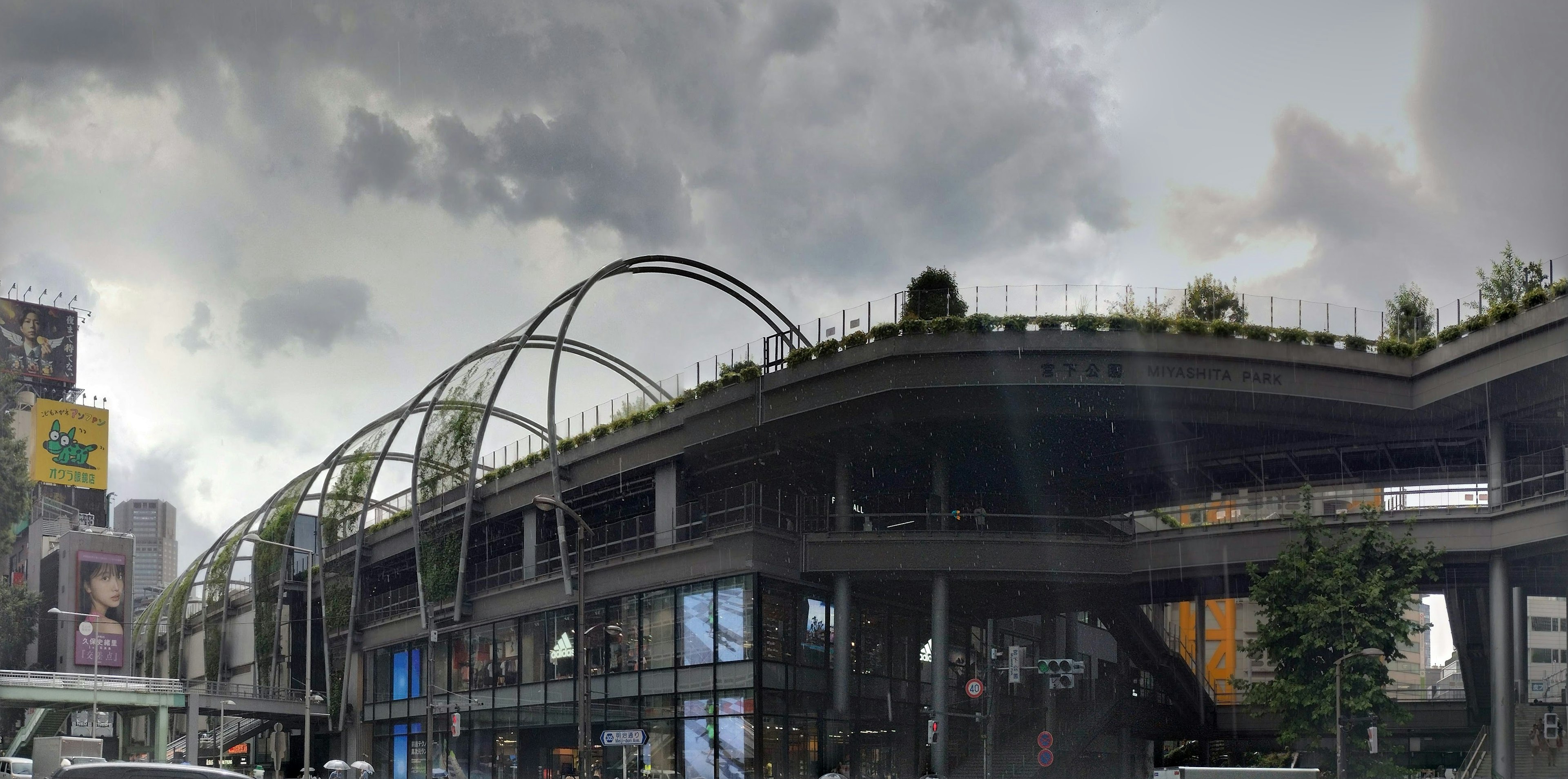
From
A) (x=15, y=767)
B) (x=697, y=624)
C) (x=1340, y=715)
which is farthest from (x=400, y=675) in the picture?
(x=1340, y=715)

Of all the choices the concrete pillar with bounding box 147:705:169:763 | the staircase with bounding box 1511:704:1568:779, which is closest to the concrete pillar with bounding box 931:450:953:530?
the staircase with bounding box 1511:704:1568:779

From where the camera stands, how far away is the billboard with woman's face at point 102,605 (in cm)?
11744

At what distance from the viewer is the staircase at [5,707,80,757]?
263ft

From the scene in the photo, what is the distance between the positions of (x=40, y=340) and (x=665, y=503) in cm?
11178

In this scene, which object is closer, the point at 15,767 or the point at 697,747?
the point at 15,767

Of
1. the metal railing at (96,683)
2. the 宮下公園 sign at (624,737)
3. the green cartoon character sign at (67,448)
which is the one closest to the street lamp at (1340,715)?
the 宮下公園 sign at (624,737)

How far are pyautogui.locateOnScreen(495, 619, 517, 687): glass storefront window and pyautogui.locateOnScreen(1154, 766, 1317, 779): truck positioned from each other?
1190 inches

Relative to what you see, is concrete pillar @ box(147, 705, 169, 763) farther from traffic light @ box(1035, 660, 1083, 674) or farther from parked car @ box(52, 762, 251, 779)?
parked car @ box(52, 762, 251, 779)

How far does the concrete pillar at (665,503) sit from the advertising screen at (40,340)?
10662 cm

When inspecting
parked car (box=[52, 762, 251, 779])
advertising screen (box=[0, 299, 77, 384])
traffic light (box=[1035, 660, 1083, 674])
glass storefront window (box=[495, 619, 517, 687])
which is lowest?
glass storefront window (box=[495, 619, 517, 687])

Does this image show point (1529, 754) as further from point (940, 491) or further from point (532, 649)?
point (532, 649)

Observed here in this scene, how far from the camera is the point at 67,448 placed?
126500mm

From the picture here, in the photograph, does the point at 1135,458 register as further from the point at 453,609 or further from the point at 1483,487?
the point at 453,609

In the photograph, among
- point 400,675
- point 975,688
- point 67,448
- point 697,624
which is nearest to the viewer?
point 975,688
